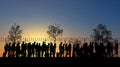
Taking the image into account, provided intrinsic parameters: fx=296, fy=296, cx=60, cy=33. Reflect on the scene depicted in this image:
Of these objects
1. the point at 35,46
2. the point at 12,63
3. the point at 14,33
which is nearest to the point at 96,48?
the point at 35,46

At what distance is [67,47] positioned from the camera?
37438mm

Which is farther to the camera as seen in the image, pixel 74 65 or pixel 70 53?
pixel 70 53

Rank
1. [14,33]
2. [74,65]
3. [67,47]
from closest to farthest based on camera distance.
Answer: [74,65], [67,47], [14,33]

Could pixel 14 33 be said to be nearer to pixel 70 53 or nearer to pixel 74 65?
pixel 70 53

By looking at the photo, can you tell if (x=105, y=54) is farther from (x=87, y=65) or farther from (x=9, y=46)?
(x=9, y=46)

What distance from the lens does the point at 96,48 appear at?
3647 centimetres

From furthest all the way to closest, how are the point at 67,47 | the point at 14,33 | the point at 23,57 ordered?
the point at 14,33 → the point at 67,47 → the point at 23,57

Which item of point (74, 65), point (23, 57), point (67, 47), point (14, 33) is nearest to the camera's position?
point (74, 65)

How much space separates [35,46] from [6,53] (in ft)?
14.1

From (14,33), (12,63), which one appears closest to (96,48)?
(12,63)

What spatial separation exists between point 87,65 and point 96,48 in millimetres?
5228

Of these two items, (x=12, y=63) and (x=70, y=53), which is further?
(x=70, y=53)

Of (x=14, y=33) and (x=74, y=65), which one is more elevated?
(x=14, y=33)

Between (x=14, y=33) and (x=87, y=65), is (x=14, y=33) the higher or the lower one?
the higher one
